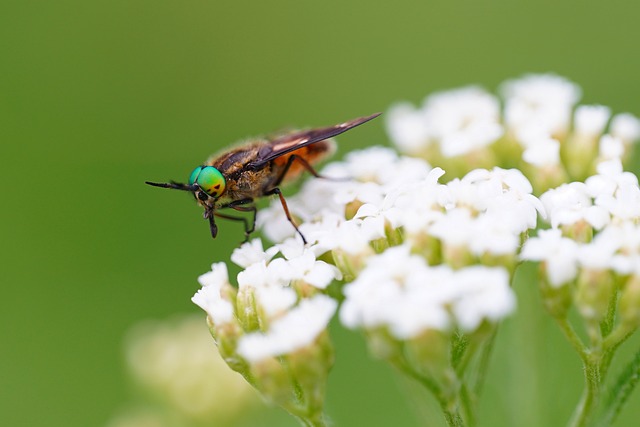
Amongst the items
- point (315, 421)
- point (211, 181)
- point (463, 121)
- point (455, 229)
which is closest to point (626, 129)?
point (463, 121)

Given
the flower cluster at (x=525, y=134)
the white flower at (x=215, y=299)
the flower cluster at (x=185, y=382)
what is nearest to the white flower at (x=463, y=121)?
the flower cluster at (x=525, y=134)

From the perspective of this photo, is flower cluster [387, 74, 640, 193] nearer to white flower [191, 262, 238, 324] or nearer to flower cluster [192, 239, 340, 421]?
flower cluster [192, 239, 340, 421]

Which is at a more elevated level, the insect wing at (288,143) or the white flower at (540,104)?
the insect wing at (288,143)

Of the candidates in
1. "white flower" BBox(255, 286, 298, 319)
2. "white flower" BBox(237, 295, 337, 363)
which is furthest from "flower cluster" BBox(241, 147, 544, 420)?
"white flower" BBox(255, 286, 298, 319)

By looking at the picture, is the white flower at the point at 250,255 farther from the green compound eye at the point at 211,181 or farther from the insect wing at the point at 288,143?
the insect wing at the point at 288,143

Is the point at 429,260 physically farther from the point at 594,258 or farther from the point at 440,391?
the point at 594,258

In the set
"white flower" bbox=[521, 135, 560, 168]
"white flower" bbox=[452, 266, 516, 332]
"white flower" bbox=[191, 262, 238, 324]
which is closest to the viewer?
"white flower" bbox=[452, 266, 516, 332]

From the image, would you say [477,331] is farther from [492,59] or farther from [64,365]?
[492,59]
